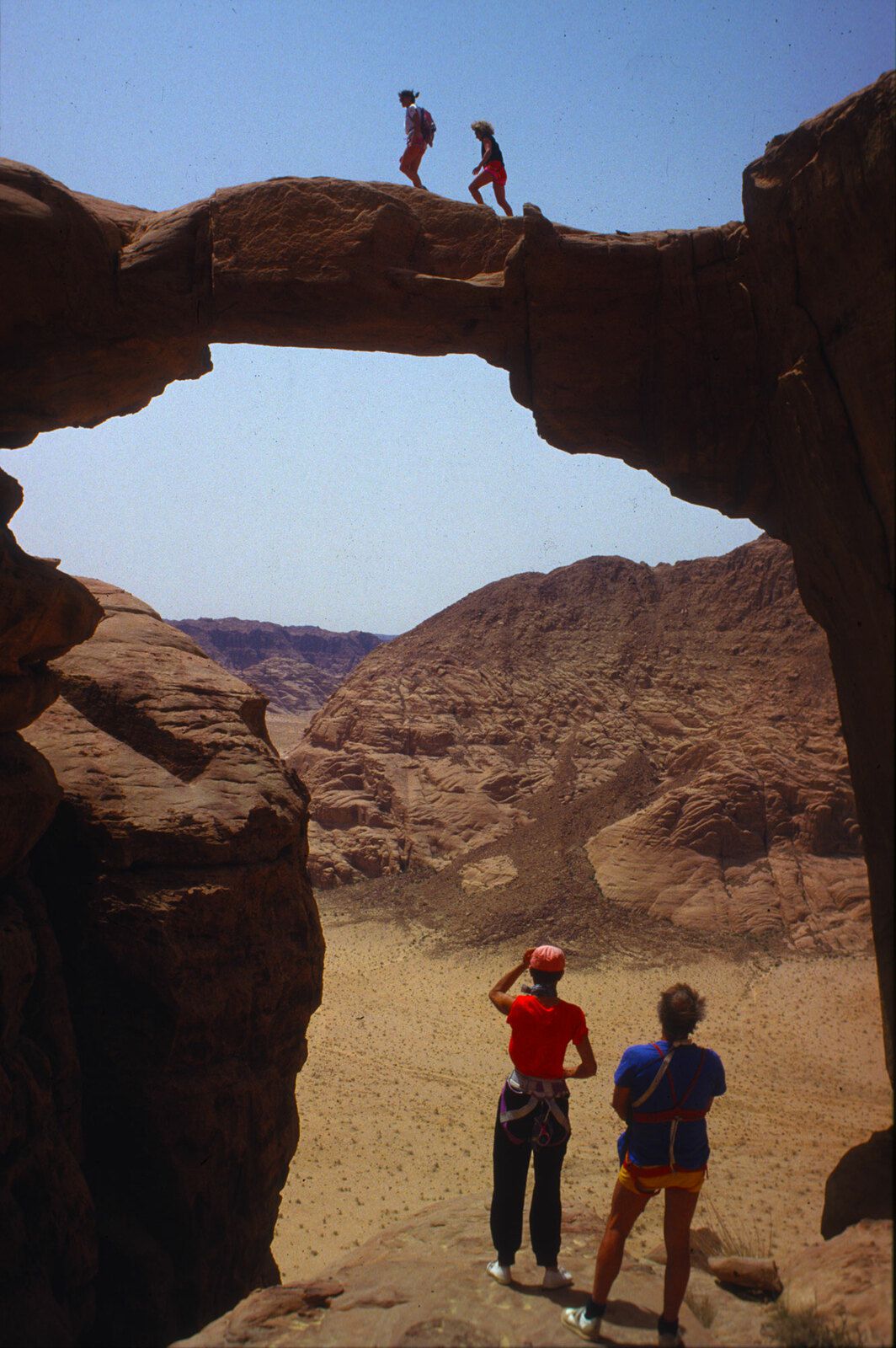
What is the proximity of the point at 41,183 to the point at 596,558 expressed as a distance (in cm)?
3733

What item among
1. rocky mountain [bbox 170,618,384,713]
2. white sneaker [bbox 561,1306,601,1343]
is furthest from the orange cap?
rocky mountain [bbox 170,618,384,713]

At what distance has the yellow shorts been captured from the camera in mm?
4617

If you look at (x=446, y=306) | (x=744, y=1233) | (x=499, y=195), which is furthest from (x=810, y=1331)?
(x=499, y=195)

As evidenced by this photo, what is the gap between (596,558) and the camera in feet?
142

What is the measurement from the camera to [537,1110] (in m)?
5.27

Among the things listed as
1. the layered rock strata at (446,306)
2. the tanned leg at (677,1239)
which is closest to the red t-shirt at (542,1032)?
the tanned leg at (677,1239)

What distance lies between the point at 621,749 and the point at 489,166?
22.8 m

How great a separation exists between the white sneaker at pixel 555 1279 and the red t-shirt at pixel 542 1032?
3.83ft

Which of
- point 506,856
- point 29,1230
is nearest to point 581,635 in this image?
point 506,856

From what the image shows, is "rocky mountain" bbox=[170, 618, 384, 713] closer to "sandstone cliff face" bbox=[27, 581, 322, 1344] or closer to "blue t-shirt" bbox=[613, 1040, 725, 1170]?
"sandstone cliff face" bbox=[27, 581, 322, 1344]

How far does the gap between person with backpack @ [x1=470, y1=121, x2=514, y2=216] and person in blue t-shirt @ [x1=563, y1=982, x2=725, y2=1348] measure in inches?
306

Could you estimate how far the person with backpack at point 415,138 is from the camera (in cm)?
930

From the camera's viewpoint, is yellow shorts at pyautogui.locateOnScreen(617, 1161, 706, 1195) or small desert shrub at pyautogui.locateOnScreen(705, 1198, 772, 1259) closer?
yellow shorts at pyautogui.locateOnScreen(617, 1161, 706, 1195)

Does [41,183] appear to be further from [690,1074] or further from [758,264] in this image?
[690,1074]
